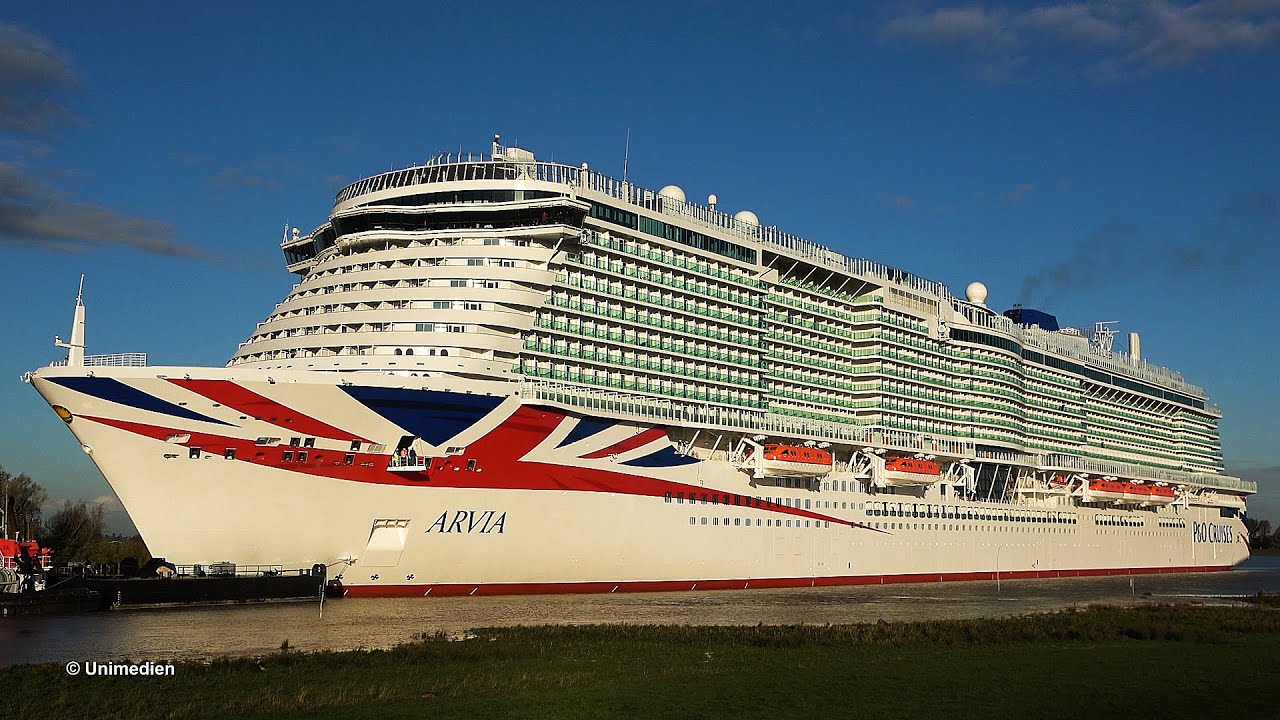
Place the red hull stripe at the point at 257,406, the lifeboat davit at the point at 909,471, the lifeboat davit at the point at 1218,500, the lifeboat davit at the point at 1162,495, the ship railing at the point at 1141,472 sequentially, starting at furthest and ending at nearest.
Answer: the lifeboat davit at the point at 1218,500
the lifeboat davit at the point at 1162,495
the ship railing at the point at 1141,472
the lifeboat davit at the point at 909,471
the red hull stripe at the point at 257,406

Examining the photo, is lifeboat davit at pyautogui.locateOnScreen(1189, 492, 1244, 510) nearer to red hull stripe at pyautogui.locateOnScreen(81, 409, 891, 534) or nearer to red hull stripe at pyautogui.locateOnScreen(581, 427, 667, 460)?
red hull stripe at pyautogui.locateOnScreen(581, 427, 667, 460)

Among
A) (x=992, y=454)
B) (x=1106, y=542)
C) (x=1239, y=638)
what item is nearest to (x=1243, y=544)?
(x=1106, y=542)

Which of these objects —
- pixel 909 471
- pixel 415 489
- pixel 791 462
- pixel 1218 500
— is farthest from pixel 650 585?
pixel 1218 500

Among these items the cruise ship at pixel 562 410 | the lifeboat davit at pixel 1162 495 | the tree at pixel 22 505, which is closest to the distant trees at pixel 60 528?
the tree at pixel 22 505

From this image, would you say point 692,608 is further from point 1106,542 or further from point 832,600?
point 1106,542

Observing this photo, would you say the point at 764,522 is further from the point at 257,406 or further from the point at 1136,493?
the point at 1136,493

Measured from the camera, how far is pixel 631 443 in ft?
155

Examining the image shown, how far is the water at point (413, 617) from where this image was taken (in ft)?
94.7

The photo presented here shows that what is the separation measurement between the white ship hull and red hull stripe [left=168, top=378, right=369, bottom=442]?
0.05 m

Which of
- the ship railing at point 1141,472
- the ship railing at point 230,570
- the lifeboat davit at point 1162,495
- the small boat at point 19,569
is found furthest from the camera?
the lifeboat davit at point 1162,495

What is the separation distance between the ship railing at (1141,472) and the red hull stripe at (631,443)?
1511 inches

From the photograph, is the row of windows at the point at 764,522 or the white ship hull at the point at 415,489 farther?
the row of windows at the point at 764,522

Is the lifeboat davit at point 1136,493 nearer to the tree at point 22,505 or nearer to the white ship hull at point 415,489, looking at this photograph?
the white ship hull at point 415,489

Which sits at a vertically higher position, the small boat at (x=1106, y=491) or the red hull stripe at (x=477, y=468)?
the small boat at (x=1106, y=491)
